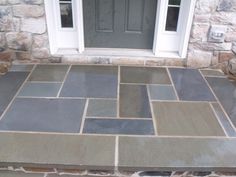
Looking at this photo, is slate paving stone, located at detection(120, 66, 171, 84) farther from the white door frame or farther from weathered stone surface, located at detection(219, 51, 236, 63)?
weathered stone surface, located at detection(219, 51, 236, 63)

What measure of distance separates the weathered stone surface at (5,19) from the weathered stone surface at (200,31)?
1740mm

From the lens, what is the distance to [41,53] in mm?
2553

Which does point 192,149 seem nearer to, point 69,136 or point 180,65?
point 69,136

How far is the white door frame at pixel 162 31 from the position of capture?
94.0 inches

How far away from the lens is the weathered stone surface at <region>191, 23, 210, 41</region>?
2.40m

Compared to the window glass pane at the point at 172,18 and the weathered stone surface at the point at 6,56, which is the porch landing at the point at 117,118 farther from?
the window glass pane at the point at 172,18

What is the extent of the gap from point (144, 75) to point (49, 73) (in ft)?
2.99

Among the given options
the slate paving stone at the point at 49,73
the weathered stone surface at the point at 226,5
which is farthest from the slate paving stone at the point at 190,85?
the slate paving stone at the point at 49,73

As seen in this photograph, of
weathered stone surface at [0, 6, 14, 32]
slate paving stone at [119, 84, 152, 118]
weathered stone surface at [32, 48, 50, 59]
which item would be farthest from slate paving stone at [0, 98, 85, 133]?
weathered stone surface at [0, 6, 14, 32]

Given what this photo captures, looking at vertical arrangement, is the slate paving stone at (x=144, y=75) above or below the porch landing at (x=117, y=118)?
above

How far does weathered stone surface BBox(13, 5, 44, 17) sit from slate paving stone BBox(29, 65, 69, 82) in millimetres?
501

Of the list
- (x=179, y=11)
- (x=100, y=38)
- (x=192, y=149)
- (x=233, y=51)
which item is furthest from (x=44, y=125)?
(x=233, y=51)

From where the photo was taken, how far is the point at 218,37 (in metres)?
2.44

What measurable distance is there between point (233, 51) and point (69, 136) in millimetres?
1830
